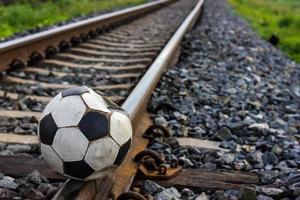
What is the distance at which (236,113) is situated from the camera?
3832 mm

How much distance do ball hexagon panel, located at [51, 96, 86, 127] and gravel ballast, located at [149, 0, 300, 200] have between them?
0.76 metres

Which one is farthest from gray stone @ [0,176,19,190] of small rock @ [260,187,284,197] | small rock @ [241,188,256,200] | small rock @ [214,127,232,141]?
small rock @ [214,127,232,141]

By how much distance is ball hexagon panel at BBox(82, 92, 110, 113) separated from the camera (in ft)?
7.02

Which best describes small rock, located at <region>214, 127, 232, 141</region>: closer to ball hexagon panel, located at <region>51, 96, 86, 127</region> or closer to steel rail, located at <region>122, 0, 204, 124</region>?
steel rail, located at <region>122, 0, 204, 124</region>

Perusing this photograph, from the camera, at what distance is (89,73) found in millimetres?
5090

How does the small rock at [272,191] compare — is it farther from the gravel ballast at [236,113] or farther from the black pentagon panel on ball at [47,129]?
the black pentagon panel on ball at [47,129]

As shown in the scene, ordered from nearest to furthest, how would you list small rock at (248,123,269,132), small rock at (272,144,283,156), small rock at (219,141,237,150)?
small rock at (272,144,283,156), small rock at (219,141,237,150), small rock at (248,123,269,132)

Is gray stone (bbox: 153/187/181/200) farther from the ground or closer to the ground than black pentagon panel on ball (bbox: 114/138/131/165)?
closer to the ground

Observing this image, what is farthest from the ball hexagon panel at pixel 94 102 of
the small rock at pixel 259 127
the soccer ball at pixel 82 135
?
the small rock at pixel 259 127

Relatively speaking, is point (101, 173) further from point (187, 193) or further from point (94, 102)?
point (187, 193)

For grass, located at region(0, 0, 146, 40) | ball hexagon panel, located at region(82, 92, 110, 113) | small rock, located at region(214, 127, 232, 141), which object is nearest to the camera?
ball hexagon panel, located at region(82, 92, 110, 113)

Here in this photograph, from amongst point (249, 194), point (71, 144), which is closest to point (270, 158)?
point (249, 194)

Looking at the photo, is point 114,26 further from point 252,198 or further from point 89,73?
point 252,198

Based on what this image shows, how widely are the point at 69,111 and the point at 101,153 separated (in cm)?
22
